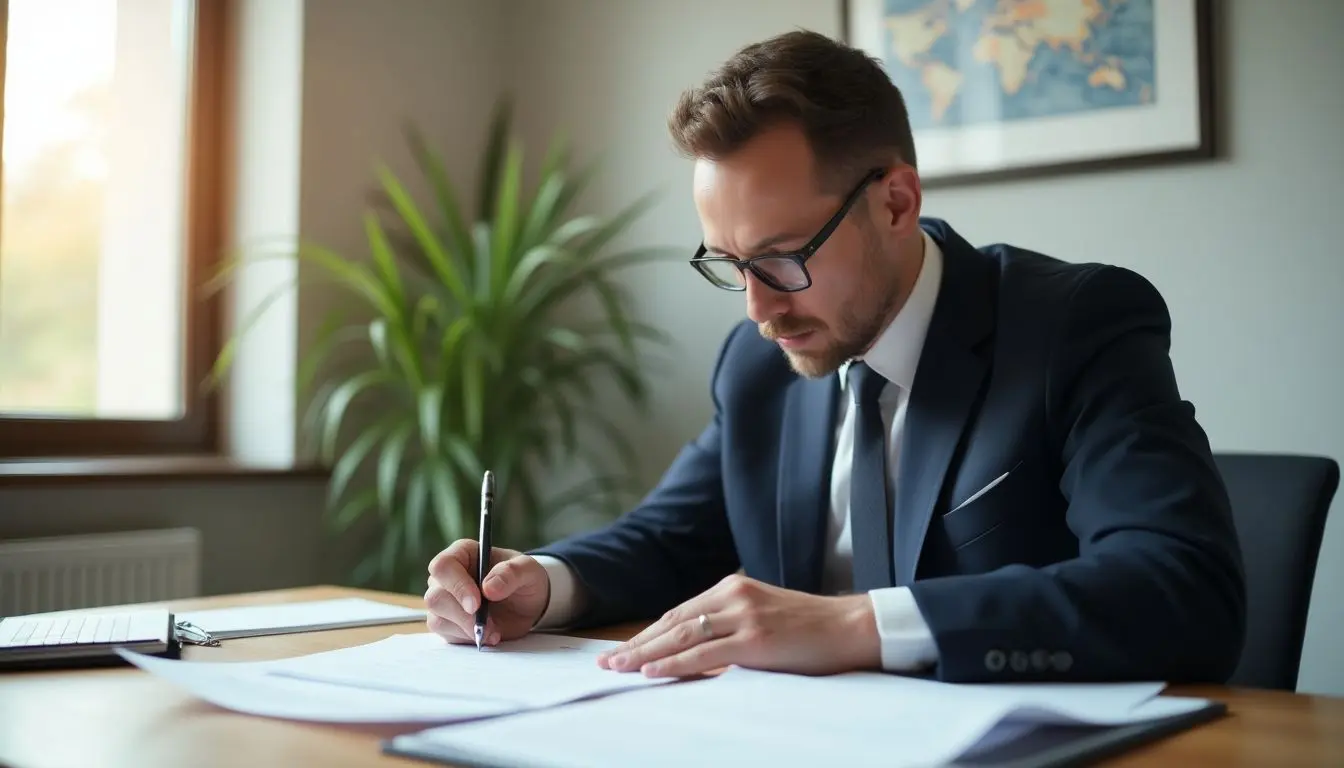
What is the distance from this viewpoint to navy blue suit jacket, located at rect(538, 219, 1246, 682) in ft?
3.45

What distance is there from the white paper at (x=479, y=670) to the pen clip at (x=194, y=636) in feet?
0.66

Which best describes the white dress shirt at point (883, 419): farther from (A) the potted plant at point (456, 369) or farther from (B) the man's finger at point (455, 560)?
(A) the potted plant at point (456, 369)

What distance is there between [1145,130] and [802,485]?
1474mm

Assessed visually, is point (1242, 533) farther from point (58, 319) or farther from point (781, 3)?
point (58, 319)

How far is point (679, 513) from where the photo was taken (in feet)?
5.74

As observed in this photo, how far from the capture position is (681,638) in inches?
41.8

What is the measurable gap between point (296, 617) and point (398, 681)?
0.52 metres

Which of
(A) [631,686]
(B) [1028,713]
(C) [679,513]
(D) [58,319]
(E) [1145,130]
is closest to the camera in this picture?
(B) [1028,713]

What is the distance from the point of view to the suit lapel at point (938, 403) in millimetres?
1412

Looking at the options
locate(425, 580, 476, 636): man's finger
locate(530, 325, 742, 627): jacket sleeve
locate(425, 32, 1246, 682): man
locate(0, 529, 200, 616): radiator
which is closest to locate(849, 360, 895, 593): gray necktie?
locate(425, 32, 1246, 682): man

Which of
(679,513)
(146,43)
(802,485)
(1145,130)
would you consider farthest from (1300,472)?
(146,43)

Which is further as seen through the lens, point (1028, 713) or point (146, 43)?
point (146, 43)

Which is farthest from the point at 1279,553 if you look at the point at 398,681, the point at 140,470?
the point at 140,470

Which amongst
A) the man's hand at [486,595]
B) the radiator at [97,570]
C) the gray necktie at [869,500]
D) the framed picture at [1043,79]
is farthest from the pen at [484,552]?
the framed picture at [1043,79]
